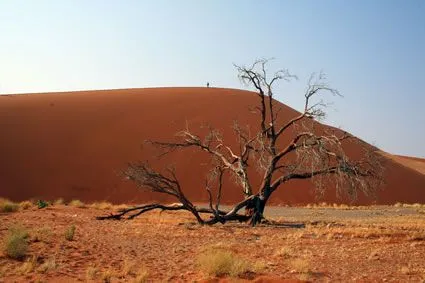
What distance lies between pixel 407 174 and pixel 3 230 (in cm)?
4037

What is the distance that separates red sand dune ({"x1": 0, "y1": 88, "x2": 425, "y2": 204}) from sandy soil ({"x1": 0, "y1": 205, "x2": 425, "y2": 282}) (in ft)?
62.5

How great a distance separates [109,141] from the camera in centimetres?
4166

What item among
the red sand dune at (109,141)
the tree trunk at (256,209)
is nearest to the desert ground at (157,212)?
the red sand dune at (109,141)

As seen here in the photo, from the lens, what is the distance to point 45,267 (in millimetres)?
8734

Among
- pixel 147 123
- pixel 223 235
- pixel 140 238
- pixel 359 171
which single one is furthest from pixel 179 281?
pixel 147 123

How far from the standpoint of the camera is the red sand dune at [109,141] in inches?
1377

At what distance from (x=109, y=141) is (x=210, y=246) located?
31441mm

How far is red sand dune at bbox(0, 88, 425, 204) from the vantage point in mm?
34969

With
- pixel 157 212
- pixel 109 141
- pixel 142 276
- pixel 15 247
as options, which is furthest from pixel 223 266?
pixel 109 141

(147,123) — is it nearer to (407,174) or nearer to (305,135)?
(407,174)

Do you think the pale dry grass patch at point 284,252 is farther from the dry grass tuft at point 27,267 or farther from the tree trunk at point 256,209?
the tree trunk at point 256,209

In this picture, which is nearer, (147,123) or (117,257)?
(117,257)

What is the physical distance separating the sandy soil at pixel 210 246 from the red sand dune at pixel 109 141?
62.5ft

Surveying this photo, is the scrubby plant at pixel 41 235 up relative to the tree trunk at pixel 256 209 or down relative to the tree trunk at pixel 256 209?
down
